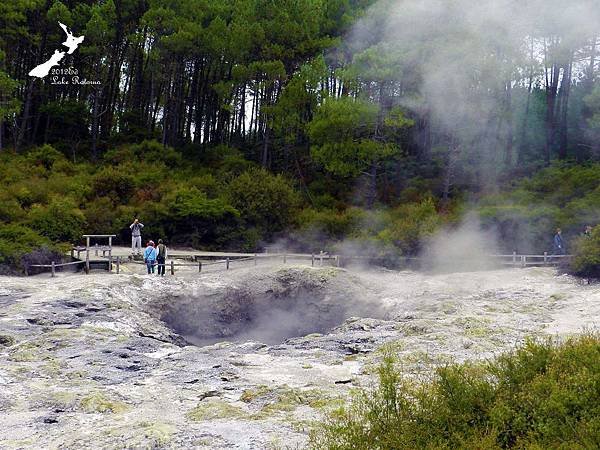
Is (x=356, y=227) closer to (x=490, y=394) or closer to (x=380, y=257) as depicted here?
(x=380, y=257)

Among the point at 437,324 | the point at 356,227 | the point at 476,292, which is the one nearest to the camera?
the point at 437,324

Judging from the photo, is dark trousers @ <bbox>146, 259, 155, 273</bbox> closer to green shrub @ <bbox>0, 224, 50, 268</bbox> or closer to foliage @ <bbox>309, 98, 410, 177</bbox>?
green shrub @ <bbox>0, 224, 50, 268</bbox>

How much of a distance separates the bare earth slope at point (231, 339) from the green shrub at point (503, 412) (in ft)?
3.31

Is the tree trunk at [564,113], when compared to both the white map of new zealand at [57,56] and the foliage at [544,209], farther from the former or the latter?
the white map of new zealand at [57,56]

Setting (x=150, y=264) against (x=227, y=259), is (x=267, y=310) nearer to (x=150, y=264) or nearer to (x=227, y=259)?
(x=227, y=259)

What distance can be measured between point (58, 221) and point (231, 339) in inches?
337

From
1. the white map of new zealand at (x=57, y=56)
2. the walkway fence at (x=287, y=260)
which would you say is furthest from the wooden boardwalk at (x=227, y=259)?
the white map of new zealand at (x=57, y=56)

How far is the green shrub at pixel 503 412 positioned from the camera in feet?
14.1

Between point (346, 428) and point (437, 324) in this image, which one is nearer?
point (346, 428)

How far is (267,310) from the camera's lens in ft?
46.5

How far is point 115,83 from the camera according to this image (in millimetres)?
32969

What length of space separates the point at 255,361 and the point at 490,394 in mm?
4457

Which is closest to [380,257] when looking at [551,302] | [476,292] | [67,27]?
[476,292]

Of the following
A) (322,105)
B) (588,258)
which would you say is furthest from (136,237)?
(588,258)
